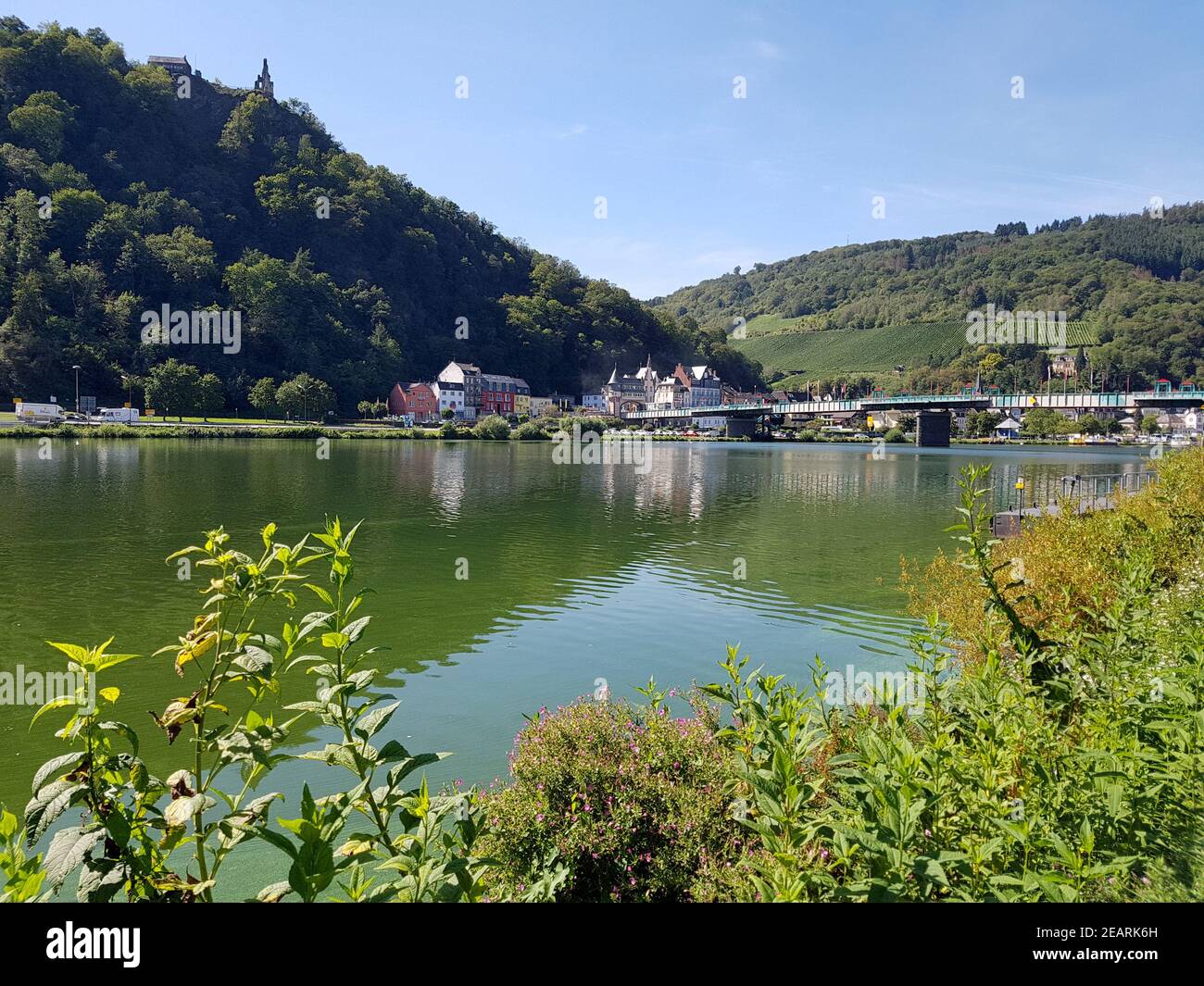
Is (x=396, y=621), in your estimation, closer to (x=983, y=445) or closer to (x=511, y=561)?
(x=511, y=561)

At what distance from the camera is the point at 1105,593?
8656 mm

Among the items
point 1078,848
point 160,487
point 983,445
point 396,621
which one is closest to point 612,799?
point 1078,848

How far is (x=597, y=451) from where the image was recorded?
356ft

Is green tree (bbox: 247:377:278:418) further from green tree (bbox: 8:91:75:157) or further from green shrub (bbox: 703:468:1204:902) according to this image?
green shrub (bbox: 703:468:1204:902)

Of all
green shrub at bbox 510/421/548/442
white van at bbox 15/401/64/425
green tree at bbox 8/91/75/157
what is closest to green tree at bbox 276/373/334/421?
white van at bbox 15/401/64/425

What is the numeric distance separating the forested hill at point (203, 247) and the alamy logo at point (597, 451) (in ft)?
147

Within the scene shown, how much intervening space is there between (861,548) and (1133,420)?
187 meters

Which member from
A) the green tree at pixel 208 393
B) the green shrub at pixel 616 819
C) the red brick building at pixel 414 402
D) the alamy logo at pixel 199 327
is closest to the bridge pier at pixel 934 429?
the red brick building at pixel 414 402

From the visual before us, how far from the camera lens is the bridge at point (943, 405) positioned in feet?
421

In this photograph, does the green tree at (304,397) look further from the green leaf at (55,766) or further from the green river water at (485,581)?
the green leaf at (55,766)

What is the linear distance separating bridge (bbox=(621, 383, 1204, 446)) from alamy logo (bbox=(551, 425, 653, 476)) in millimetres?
24109
